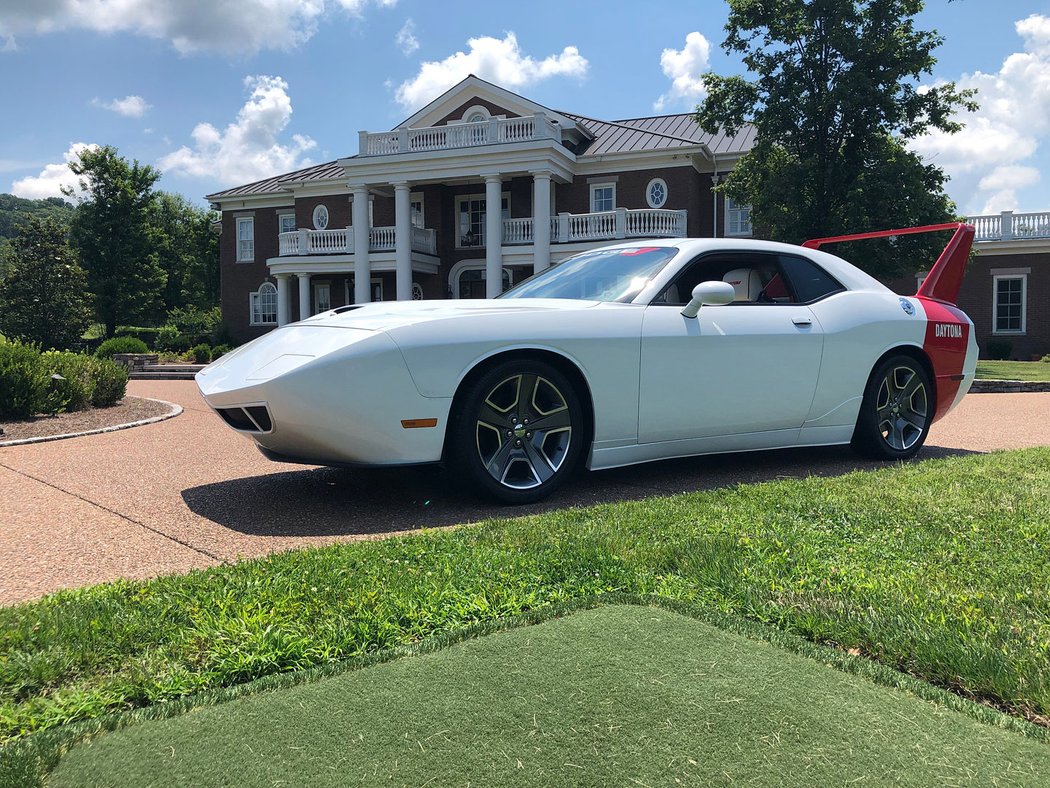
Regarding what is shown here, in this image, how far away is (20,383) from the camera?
8531mm

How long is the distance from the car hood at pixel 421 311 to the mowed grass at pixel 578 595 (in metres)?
1.15

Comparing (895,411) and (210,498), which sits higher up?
(895,411)

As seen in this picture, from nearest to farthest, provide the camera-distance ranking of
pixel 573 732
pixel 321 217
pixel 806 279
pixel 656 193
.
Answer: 1. pixel 573 732
2. pixel 806 279
3. pixel 656 193
4. pixel 321 217

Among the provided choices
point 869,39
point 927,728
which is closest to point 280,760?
point 927,728

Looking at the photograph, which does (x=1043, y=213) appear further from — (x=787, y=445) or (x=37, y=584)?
(x=37, y=584)

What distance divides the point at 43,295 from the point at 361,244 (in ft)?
55.6

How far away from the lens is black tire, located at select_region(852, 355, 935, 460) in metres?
5.71

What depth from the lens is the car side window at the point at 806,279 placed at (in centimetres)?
559

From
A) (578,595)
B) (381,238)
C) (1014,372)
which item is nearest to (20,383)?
(578,595)

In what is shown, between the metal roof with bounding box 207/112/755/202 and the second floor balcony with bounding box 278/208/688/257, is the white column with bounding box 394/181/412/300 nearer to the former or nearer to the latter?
the second floor balcony with bounding box 278/208/688/257

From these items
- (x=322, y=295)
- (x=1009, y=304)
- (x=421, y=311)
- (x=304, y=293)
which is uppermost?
(x=322, y=295)

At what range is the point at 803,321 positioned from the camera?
533 cm

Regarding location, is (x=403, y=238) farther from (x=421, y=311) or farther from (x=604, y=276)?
(x=421, y=311)

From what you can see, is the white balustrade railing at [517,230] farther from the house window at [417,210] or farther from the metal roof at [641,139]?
the house window at [417,210]
